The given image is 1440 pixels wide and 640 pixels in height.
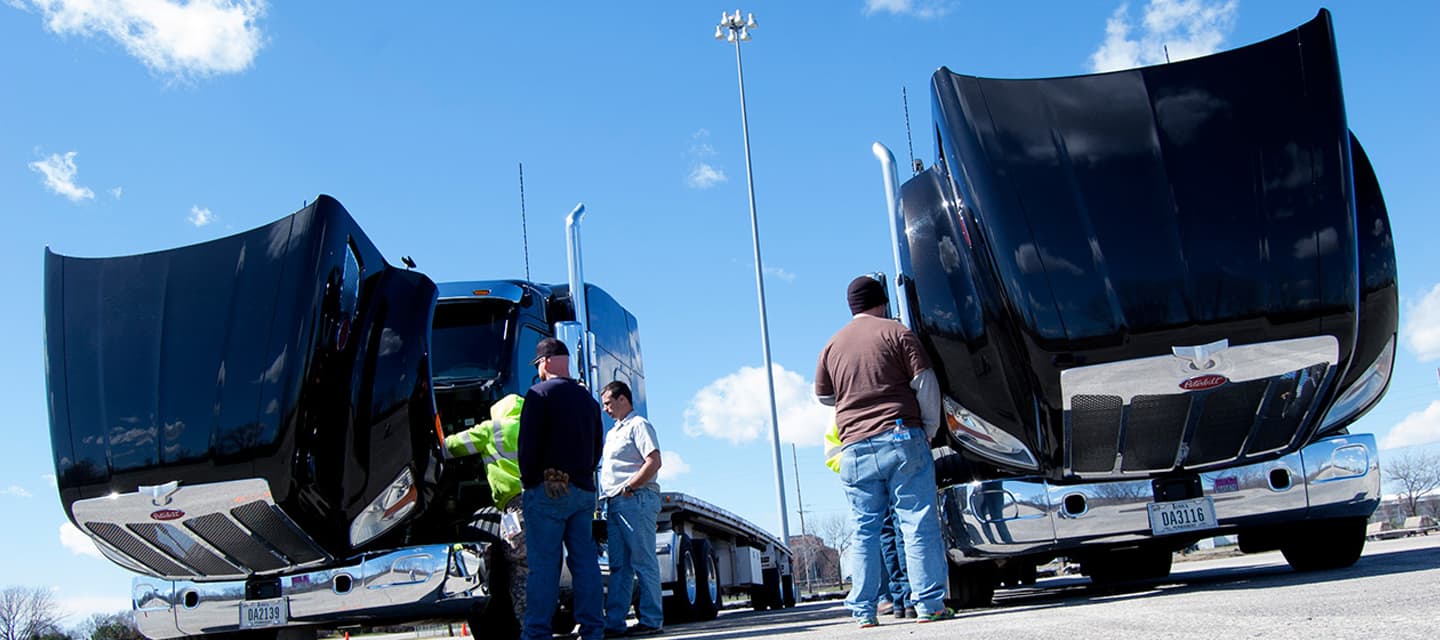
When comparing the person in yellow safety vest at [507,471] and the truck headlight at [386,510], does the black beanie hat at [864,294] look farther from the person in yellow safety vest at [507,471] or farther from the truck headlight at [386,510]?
the truck headlight at [386,510]

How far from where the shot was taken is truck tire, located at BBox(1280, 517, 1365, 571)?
6000 millimetres

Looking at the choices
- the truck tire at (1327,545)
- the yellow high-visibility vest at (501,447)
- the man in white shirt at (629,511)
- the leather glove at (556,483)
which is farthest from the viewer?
the man in white shirt at (629,511)

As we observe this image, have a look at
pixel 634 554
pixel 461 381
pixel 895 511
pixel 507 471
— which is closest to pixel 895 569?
pixel 895 511

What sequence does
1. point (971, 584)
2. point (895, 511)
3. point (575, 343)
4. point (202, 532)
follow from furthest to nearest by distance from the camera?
point (575, 343) → point (971, 584) → point (202, 532) → point (895, 511)

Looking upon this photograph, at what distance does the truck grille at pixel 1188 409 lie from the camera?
5.02m

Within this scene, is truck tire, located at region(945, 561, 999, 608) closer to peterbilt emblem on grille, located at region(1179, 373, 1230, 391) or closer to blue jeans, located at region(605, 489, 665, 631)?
peterbilt emblem on grille, located at region(1179, 373, 1230, 391)

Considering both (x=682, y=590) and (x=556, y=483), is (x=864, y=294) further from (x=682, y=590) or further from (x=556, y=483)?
(x=682, y=590)

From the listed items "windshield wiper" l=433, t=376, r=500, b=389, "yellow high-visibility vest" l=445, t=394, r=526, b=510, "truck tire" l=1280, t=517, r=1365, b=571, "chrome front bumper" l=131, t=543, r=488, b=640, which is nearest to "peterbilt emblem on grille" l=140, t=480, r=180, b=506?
"chrome front bumper" l=131, t=543, r=488, b=640

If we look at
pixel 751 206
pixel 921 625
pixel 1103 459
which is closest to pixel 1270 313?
pixel 1103 459

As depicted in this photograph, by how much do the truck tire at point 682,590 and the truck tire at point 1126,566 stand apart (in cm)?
304

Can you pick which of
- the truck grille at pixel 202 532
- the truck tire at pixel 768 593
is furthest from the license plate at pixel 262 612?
the truck tire at pixel 768 593

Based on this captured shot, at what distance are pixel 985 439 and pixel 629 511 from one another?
2.40 metres

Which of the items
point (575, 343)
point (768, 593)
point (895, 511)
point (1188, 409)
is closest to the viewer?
point (1188, 409)

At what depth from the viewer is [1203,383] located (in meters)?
5.05
